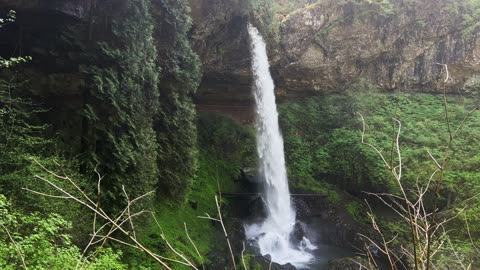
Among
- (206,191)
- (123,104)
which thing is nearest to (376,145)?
(206,191)

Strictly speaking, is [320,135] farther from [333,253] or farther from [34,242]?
[34,242]

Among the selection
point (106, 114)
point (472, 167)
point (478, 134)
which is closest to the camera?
point (106, 114)

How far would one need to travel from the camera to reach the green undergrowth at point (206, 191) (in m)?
9.31

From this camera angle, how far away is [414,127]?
16.1m

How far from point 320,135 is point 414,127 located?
395 cm

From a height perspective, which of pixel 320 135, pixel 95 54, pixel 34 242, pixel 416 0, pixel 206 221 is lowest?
pixel 206 221

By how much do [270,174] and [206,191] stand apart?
3046mm

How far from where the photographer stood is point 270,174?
15.5m

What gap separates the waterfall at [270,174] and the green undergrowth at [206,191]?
0.91 meters

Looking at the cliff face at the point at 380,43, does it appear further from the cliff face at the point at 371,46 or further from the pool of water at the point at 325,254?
the pool of water at the point at 325,254

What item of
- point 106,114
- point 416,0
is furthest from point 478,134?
point 106,114

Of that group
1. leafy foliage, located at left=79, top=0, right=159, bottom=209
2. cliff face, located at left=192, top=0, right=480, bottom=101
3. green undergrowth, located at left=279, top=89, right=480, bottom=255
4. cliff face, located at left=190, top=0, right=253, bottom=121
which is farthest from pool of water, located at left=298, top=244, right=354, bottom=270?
cliff face, located at left=192, top=0, right=480, bottom=101

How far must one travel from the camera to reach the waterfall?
40.0 ft

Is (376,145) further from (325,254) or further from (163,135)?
(163,135)
